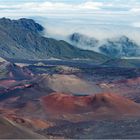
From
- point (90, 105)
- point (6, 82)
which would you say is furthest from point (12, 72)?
point (90, 105)

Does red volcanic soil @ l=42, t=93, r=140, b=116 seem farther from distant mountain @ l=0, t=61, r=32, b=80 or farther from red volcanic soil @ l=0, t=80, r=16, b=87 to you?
distant mountain @ l=0, t=61, r=32, b=80

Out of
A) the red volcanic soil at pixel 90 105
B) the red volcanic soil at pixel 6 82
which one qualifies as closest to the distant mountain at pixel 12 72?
the red volcanic soil at pixel 6 82

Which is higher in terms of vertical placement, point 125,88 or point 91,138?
point 91,138

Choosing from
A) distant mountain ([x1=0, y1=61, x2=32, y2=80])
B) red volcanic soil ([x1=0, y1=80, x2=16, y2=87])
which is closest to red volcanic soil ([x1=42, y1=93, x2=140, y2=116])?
red volcanic soil ([x1=0, y1=80, x2=16, y2=87])

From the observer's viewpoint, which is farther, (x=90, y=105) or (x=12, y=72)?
(x=12, y=72)

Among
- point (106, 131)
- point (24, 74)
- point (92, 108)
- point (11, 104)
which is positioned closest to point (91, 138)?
point (106, 131)

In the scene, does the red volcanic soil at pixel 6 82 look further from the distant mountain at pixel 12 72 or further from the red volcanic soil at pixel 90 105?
the red volcanic soil at pixel 90 105

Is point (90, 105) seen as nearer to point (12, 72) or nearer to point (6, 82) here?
point (6, 82)

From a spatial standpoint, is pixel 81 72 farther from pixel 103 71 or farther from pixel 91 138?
pixel 91 138
